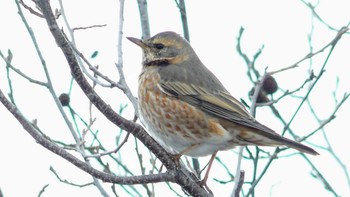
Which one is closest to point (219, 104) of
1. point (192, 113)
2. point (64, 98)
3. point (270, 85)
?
point (192, 113)

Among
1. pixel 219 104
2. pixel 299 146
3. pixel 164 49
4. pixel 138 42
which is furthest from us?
pixel 164 49

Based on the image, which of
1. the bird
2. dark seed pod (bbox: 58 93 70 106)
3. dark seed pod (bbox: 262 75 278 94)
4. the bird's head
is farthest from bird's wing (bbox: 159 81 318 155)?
dark seed pod (bbox: 58 93 70 106)

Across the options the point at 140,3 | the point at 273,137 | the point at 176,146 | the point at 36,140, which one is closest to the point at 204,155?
the point at 176,146

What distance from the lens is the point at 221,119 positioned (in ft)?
23.6

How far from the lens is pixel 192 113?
7.28m

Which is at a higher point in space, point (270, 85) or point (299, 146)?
point (270, 85)

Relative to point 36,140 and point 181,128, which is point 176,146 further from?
point 36,140

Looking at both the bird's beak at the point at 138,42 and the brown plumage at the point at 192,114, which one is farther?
the bird's beak at the point at 138,42

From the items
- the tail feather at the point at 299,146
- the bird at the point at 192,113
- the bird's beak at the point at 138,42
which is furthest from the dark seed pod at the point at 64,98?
the tail feather at the point at 299,146

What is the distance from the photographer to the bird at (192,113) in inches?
276

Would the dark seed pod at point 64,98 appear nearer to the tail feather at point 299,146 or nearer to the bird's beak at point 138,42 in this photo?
the bird's beak at point 138,42

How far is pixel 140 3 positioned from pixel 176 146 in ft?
5.96

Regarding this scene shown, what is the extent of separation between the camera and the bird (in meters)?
7.00

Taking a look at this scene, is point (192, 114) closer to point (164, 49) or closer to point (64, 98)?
point (164, 49)
